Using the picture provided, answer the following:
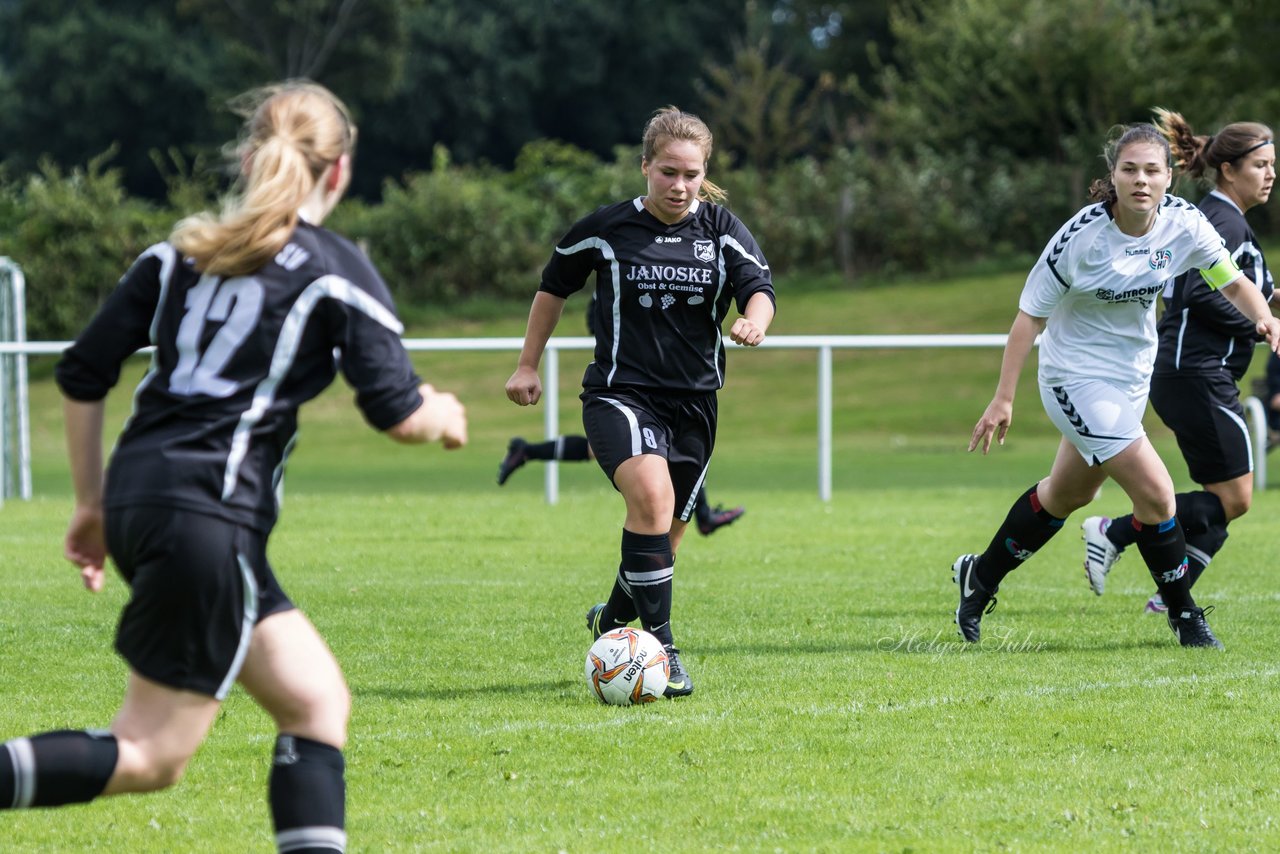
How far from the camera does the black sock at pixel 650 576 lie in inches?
239

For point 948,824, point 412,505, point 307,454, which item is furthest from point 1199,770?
point 307,454

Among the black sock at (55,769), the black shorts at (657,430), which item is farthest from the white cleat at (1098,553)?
the black sock at (55,769)

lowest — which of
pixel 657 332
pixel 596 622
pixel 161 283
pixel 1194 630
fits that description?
pixel 1194 630

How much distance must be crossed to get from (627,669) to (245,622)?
8.57 feet

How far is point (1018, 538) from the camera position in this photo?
7.11 meters

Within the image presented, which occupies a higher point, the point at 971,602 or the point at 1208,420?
the point at 1208,420

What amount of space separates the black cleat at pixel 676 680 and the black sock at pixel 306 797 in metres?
2.59

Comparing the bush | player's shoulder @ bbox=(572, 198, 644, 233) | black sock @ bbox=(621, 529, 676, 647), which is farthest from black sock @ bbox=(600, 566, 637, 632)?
the bush

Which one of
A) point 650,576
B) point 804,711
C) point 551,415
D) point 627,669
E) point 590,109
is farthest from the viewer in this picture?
point 590,109

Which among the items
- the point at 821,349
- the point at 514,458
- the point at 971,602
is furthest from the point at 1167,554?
the point at 821,349

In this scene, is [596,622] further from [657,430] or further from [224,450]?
[224,450]

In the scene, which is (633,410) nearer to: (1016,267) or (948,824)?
(948,824)

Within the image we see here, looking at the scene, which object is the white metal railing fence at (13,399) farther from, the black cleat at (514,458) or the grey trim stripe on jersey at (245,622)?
the grey trim stripe on jersey at (245,622)

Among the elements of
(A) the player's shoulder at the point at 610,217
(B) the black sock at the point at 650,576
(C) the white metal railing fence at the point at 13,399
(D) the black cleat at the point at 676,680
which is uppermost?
(A) the player's shoulder at the point at 610,217
